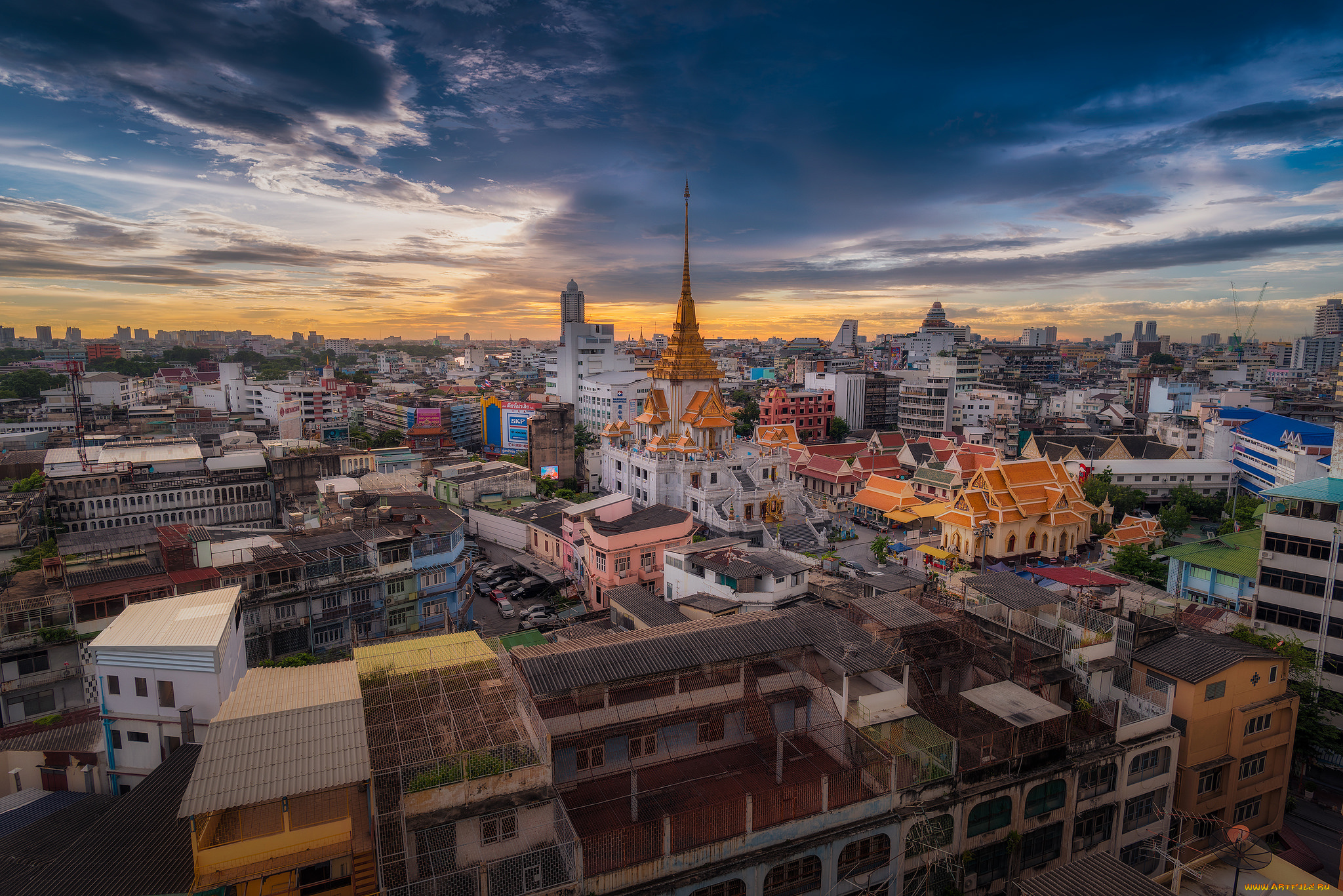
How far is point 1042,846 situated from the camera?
46.6ft

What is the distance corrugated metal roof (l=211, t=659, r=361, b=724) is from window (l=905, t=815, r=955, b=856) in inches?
398

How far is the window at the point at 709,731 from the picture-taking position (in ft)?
45.8

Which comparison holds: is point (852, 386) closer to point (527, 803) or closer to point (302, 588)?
point (302, 588)

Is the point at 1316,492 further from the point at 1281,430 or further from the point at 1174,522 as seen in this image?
the point at 1281,430

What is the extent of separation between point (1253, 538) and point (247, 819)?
36.9 meters

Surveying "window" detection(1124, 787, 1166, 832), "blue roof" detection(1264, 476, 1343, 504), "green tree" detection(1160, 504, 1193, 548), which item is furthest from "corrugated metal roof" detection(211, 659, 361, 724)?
"green tree" detection(1160, 504, 1193, 548)

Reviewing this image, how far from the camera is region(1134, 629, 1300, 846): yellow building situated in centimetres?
1612

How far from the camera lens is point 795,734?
14.6m

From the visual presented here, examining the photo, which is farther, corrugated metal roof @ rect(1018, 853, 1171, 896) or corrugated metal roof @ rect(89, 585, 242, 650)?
corrugated metal roof @ rect(89, 585, 242, 650)

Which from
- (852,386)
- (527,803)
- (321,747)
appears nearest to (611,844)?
(527,803)

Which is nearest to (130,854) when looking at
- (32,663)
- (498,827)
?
(498,827)

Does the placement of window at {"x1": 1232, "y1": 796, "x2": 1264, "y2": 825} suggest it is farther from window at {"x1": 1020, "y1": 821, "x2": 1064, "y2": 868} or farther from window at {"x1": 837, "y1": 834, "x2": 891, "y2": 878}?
window at {"x1": 837, "y1": 834, "x2": 891, "y2": 878}

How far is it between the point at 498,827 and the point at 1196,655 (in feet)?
54.0

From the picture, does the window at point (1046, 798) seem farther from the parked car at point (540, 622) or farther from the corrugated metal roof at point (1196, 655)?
the parked car at point (540, 622)
